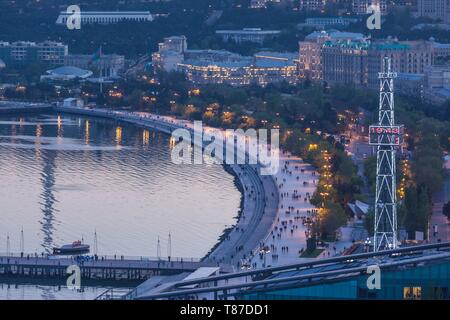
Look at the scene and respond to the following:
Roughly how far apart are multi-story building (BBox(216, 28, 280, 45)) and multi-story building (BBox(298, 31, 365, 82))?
540cm

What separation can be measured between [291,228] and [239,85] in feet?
64.6

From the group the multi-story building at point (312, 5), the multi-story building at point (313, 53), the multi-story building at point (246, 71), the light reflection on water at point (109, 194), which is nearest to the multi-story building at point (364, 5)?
the multi-story building at point (312, 5)

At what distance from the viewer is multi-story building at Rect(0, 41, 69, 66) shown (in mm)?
37500

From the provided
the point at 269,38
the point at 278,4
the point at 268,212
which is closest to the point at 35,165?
the point at 268,212

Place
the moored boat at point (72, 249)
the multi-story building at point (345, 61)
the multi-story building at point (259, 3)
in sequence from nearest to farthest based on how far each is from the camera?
the moored boat at point (72, 249)
the multi-story building at point (345, 61)
the multi-story building at point (259, 3)

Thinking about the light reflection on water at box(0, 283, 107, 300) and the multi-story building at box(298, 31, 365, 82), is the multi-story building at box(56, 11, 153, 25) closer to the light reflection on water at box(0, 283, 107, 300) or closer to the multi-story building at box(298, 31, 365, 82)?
the multi-story building at box(298, 31, 365, 82)

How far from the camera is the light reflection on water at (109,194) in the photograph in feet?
44.3

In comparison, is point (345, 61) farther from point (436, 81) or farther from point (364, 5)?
point (364, 5)

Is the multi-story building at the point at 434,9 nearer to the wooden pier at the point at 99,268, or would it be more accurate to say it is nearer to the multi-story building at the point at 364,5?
the multi-story building at the point at 364,5

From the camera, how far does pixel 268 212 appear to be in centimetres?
1502

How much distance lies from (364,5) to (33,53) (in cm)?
899

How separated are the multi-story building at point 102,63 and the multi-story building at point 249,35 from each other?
368 cm

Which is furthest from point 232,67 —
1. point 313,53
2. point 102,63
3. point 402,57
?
point 402,57

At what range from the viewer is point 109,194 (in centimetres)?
1683
